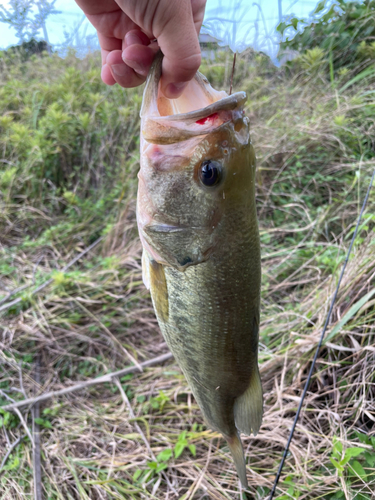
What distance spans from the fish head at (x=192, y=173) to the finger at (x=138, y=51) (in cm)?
17

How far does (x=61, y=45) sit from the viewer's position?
562 centimetres

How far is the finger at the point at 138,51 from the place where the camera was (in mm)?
1172

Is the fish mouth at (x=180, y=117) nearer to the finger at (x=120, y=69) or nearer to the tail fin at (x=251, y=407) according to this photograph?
the finger at (x=120, y=69)

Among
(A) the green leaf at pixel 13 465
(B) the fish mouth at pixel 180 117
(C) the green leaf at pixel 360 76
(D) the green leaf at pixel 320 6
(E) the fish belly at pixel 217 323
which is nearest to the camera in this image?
(B) the fish mouth at pixel 180 117

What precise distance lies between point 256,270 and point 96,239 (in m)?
3.09

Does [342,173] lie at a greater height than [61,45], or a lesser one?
lesser

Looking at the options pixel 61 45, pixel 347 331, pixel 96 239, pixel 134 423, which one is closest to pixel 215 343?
pixel 347 331

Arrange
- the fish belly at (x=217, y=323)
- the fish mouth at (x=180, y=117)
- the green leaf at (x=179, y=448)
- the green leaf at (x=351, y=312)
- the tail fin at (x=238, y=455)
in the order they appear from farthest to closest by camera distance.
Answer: the green leaf at (x=179, y=448) < the green leaf at (x=351, y=312) < the tail fin at (x=238, y=455) < the fish belly at (x=217, y=323) < the fish mouth at (x=180, y=117)

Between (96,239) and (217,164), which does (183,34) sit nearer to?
(217,164)

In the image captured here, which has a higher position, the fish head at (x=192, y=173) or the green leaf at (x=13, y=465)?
the fish head at (x=192, y=173)

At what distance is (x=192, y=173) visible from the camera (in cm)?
104

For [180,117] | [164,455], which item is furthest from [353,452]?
[180,117]

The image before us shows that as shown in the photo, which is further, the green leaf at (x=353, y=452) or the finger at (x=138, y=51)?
the green leaf at (x=353, y=452)

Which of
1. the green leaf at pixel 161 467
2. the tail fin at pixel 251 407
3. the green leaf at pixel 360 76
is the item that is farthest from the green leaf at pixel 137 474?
the green leaf at pixel 360 76
